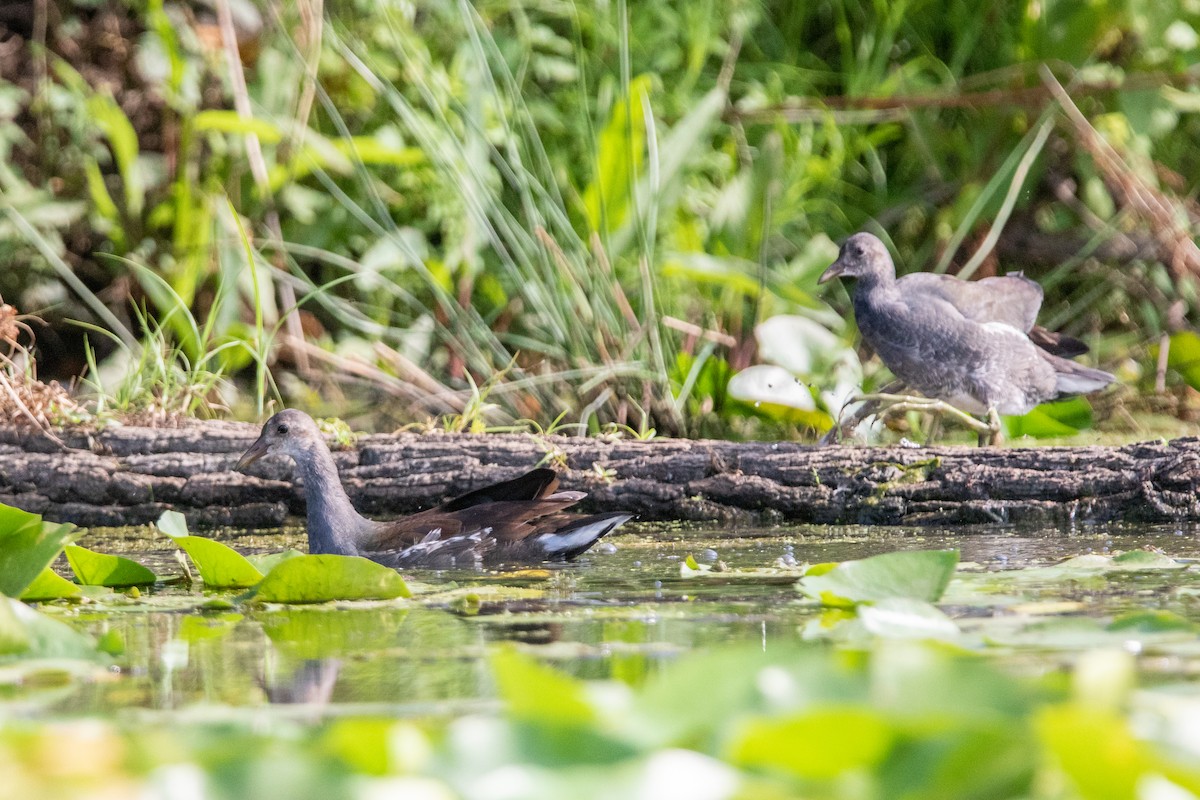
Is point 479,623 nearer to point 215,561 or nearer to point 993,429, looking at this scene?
point 215,561

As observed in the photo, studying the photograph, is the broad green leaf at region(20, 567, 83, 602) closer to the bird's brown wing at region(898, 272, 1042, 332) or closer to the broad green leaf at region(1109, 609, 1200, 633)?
the broad green leaf at region(1109, 609, 1200, 633)

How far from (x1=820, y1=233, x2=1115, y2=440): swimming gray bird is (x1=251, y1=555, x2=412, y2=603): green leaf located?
278cm

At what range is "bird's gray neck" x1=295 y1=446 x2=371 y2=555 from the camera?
3.66m

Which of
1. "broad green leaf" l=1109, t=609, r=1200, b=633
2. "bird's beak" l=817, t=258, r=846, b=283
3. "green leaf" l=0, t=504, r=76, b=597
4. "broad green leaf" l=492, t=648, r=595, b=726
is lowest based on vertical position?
"broad green leaf" l=1109, t=609, r=1200, b=633

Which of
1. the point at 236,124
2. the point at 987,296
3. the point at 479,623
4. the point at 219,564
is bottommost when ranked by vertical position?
the point at 479,623

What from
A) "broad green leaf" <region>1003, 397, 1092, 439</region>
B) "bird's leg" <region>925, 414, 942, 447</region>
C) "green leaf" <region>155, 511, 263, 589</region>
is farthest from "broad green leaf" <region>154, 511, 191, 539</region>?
"broad green leaf" <region>1003, 397, 1092, 439</region>

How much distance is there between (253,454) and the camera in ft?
12.9

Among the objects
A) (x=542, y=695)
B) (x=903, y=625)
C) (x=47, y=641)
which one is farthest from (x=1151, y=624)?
(x=47, y=641)

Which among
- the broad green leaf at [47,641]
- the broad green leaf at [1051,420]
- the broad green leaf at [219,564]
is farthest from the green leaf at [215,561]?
the broad green leaf at [1051,420]

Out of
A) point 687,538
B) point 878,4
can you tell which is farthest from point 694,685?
point 878,4

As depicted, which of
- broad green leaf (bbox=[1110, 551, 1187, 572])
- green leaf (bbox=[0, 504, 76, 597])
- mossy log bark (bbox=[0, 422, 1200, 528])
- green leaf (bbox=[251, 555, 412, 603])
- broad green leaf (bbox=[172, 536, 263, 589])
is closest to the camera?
green leaf (bbox=[0, 504, 76, 597])

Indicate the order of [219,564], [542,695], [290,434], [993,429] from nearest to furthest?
[542,695]
[219,564]
[290,434]
[993,429]

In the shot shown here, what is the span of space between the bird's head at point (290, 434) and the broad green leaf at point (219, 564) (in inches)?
38.9

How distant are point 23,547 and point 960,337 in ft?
11.0
